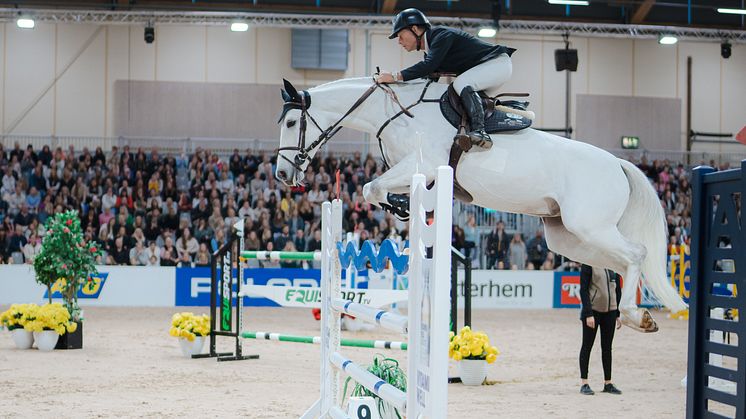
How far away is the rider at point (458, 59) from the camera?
4.85 m

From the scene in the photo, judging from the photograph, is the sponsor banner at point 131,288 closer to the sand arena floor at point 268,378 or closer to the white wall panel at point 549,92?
the sand arena floor at point 268,378

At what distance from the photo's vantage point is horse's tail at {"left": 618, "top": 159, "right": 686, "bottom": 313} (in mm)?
4852

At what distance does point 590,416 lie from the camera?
630 centimetres

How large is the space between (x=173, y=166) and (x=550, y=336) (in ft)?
32.1

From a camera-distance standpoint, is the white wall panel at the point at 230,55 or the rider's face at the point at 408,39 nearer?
the rider's face at the point at 408,39

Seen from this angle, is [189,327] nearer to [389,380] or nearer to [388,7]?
[389,380]

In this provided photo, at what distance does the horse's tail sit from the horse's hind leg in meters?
0.09

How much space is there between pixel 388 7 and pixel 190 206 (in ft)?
17.9

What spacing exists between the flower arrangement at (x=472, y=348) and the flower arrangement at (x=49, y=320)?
4.51 meters

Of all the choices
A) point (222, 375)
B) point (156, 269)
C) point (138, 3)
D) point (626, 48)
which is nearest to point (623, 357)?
point (222, 375)

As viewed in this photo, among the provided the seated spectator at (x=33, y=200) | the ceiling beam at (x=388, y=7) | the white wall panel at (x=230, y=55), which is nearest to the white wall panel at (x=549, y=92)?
the ceiling beam at (x=388, y=7)

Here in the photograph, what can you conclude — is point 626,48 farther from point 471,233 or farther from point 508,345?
point 508,345

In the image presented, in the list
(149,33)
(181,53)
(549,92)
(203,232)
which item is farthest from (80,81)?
(549,92)

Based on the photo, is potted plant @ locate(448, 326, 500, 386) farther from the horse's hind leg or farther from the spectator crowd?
the spectator crowd
